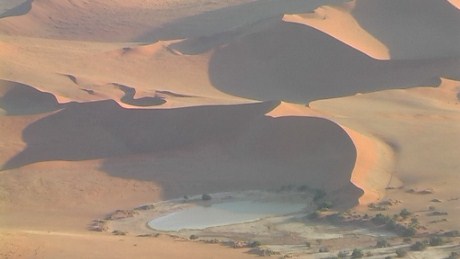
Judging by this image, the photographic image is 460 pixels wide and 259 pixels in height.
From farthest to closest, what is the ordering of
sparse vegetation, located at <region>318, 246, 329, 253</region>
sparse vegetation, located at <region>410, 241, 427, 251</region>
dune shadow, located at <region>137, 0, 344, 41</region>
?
dune shadow, located at <region>137, 0, 344, 41</region>
sparse vegetation, located at <region>318, 246, 329, 253</region>
sparse vegetation, located at <region>410, 241, 427, 251</region>

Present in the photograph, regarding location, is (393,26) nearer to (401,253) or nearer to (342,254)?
(342,254)

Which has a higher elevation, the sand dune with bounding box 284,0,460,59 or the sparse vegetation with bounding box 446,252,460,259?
the sand dune with bounding box 284,0,460,59

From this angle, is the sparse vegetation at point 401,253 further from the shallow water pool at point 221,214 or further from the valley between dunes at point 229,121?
the shallow water pool at point 221,214

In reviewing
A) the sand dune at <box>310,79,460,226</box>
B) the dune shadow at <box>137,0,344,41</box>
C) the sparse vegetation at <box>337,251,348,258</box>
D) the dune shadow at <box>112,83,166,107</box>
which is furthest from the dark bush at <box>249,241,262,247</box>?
the dune shadow at <box>137,0,344,41</box>

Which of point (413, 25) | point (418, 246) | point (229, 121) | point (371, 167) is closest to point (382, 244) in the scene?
point (418, 246)

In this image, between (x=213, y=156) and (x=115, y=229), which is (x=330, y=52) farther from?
(x=115, y=229)

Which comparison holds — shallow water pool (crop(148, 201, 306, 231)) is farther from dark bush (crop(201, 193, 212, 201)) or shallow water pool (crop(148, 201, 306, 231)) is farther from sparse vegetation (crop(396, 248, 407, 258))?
sparse vegetation (crop(396, 248, 407, 258))

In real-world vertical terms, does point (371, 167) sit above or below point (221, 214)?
above
